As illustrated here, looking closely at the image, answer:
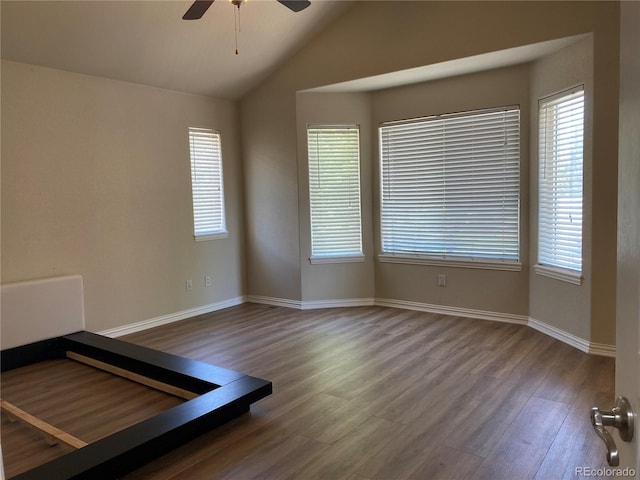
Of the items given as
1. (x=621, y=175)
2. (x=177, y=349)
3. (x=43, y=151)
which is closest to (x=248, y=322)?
(x=177, y=349)

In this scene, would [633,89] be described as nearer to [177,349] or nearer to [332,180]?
[177,349]

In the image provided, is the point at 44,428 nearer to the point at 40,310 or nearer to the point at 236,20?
the point at 40,310

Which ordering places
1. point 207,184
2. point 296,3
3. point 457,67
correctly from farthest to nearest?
point 207,184
point 457,67
point 296,3

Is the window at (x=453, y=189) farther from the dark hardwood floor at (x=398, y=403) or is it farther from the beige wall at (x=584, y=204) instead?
the dark hardwood floor at (x=398, y=403)

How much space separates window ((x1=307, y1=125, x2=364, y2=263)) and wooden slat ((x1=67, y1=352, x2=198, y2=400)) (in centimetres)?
271

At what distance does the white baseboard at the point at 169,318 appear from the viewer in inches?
198

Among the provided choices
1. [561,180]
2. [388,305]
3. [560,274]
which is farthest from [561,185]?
[388,305]

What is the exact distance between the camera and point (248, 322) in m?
5.49

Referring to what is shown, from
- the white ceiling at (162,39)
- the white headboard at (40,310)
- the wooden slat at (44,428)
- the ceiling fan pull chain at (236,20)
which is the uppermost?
the ceiling fan pull chain at (236,20)

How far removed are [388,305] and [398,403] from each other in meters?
2.81

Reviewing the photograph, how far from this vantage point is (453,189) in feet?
17.8

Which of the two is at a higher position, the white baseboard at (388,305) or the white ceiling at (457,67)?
the white ceiling at (457,67)

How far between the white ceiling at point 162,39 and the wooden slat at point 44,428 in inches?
116

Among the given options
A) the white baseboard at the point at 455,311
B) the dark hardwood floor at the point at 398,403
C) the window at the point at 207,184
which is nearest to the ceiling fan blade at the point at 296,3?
the window at the point at 207,184
